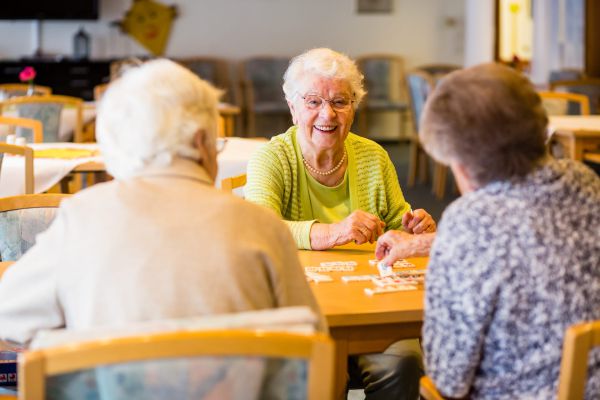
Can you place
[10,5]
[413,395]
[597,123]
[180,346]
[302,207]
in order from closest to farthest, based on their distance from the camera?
[180,346]
[413,395]
[302,207]
[597,123]
[10,5]

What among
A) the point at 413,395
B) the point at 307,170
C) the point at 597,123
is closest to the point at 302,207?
the point at 307,170

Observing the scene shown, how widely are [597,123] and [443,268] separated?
14.4ft

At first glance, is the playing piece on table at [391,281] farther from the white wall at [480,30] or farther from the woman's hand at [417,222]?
the white wall at [480,30]

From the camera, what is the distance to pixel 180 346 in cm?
123

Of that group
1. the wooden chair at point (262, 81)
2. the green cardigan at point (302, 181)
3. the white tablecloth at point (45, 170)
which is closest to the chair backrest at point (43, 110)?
the white tablecloth at point (45, 170)

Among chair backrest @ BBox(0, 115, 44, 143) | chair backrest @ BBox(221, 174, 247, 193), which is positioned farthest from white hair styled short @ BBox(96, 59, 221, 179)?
chair backrest @ BBox(0, 115, 44, 143)

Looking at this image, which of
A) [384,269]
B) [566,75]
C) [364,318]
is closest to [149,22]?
[566,75]

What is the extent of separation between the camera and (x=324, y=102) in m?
2.80

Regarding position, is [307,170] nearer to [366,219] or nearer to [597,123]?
[366,219]

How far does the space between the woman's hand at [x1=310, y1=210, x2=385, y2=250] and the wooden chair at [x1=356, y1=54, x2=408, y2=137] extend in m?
8.30

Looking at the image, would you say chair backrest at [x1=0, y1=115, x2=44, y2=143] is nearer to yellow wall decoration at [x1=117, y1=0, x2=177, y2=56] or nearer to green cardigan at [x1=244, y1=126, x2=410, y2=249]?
green cardigan at [x1=244, y1=126, x2=410, y2=249]

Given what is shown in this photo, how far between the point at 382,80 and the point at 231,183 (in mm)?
8142

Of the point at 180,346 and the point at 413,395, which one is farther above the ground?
the point at 180,346

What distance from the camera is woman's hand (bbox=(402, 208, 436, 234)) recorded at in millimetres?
2602
